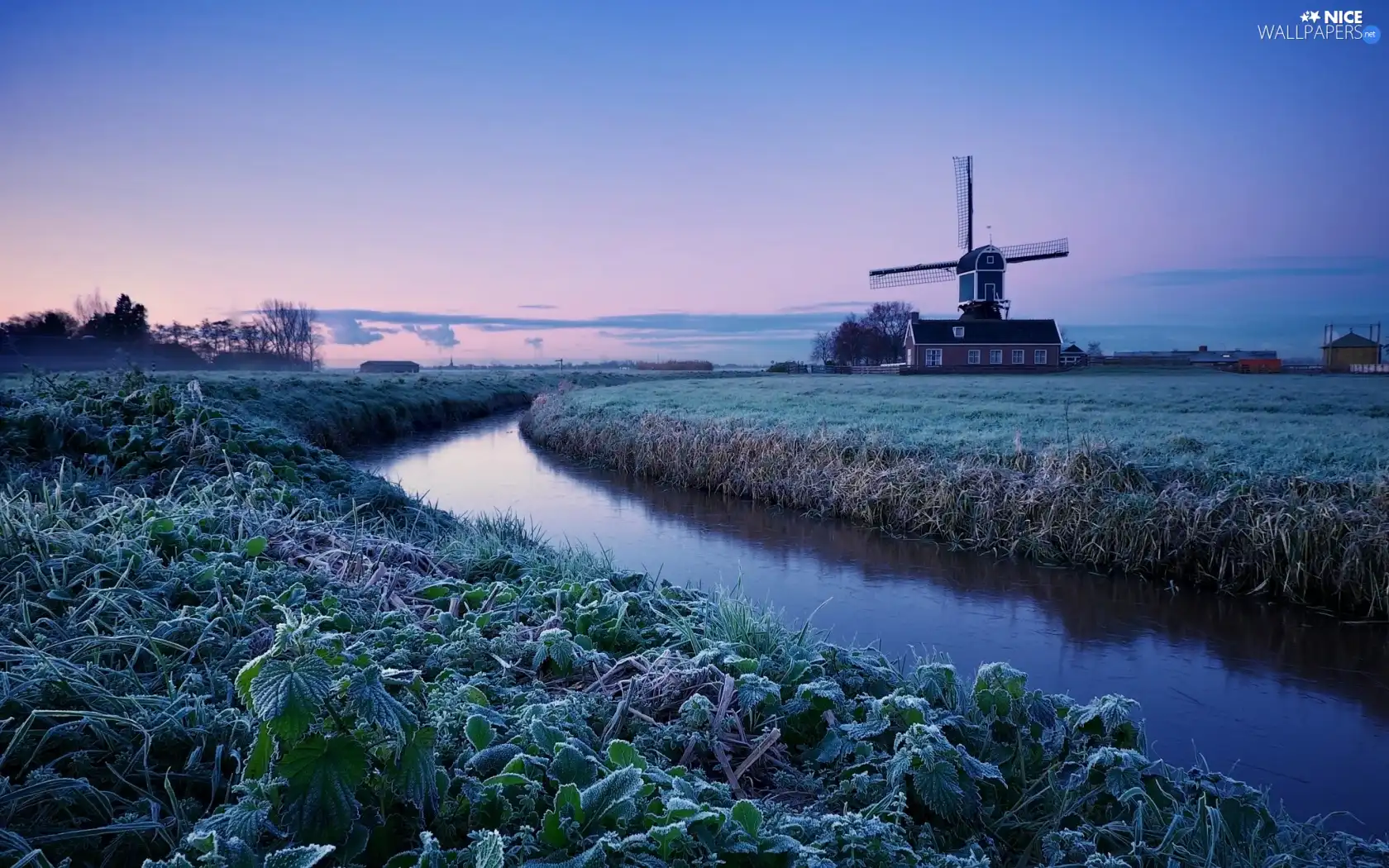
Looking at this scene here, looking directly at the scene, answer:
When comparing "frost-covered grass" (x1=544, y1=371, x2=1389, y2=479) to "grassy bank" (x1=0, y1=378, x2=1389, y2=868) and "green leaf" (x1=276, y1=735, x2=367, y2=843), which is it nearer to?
"grassy bank" (x1=0, y1=378, x2=1389, y2=868)

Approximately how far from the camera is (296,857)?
1.62 m

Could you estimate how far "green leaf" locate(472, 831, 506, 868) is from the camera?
5.42ft

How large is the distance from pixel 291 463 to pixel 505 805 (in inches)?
265

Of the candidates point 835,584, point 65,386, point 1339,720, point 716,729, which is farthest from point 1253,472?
point 65,386

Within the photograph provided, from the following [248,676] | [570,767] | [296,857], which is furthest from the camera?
[570,767]

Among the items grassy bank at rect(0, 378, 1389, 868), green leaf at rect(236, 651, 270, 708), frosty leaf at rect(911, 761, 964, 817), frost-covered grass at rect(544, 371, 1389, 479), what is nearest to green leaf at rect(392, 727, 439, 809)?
grassy bank at rect(0, 378, 1389, 868)

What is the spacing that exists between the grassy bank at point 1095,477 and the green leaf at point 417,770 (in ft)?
31.0

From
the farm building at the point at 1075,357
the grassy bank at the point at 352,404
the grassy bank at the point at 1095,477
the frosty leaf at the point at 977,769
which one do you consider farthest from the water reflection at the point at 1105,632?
the farm building at the point at 1075,357

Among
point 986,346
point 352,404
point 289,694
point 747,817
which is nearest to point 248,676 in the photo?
point 289,694

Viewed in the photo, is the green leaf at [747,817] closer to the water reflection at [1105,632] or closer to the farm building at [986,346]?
the water reflection at [1105,632]

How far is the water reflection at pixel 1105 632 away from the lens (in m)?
5.56

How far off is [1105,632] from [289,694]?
26.4 feet

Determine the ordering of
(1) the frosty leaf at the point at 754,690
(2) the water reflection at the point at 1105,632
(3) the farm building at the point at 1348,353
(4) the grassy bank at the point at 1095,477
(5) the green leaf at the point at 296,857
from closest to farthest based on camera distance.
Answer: (5) the green leaf at the point at 296,857
(1) the frosty leaf at the point at 754,690
(2) the water reflection at the point at 1105,632
(4) the grassy bank at the point at 1095,477
(3) the farm building at the point at 1348,353

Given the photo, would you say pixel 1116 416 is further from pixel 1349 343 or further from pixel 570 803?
pixel 1349 343
